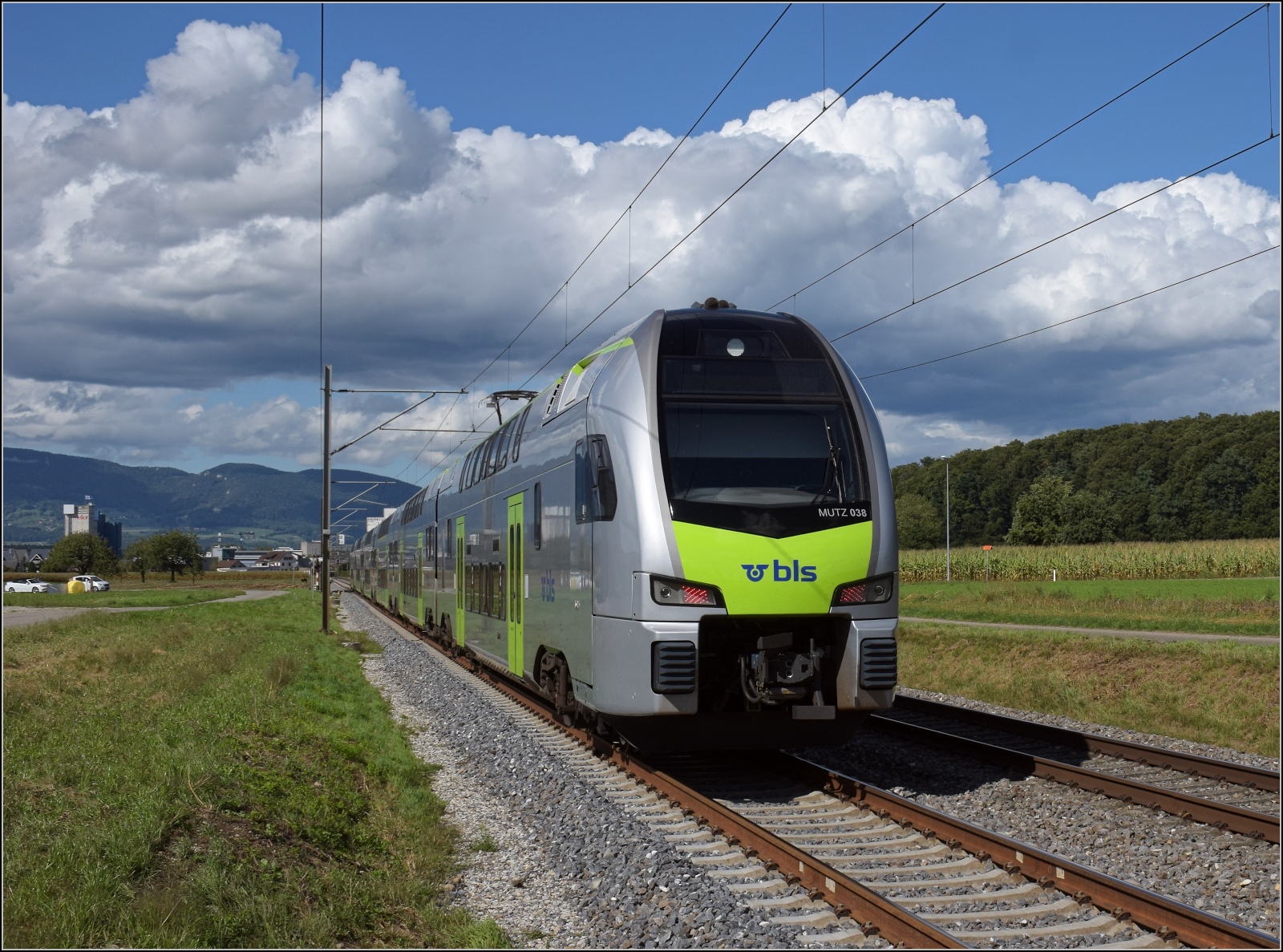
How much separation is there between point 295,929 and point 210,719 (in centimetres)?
699

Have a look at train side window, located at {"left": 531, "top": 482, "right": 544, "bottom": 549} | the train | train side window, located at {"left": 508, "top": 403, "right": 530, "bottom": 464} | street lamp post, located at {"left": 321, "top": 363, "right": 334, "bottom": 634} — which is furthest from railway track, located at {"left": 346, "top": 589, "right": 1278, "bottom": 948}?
street lamp post, located at {"left": 321, "top": 363, "right": 334, "bottom": 634}

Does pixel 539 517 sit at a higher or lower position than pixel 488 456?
lower

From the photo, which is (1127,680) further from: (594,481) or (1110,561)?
(1110,561)

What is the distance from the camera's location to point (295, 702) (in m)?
14.7

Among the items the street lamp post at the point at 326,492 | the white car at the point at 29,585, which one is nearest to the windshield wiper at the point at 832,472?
the street lamp post at the point at 326,492

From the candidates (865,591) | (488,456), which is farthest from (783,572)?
(488,456)

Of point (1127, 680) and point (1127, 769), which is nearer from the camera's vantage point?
point (1127, 769)

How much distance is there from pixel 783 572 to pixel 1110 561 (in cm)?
3895

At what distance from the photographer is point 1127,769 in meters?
11.0

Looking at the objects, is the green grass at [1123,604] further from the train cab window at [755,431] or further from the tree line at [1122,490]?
the tree line at [1122,490]

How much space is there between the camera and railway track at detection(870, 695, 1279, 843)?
28.2 feet

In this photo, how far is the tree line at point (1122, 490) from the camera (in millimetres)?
73812

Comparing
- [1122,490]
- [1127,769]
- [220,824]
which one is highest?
[1122,490]

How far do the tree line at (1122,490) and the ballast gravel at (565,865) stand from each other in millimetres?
62491
